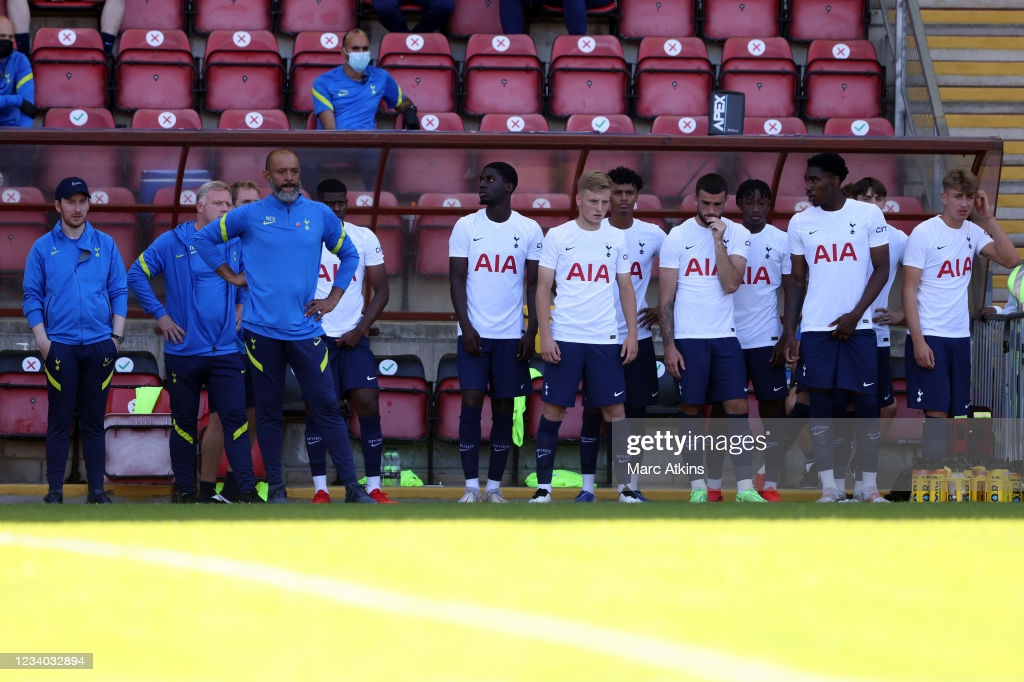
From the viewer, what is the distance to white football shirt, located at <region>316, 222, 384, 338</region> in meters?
9.13

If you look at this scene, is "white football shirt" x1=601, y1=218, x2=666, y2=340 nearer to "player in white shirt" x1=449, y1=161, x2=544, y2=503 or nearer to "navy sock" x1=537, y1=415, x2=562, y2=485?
"player in white shirt" x1=449, y1=161, x2=544, y2=503

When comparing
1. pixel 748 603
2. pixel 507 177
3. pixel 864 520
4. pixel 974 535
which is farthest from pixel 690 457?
pixel 748 603

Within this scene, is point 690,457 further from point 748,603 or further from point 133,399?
point 748,603

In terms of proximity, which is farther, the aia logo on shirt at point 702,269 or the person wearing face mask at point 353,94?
the person wearing face mask at point 353,94

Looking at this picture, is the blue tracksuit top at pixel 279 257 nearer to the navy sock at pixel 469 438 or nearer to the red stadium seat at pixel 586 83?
the navy sock at pixel 469 438

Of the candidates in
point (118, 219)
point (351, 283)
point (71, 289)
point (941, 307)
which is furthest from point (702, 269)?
point (118, 219)

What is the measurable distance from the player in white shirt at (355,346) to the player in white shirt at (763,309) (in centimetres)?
226

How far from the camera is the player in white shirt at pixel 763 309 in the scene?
9219 mm

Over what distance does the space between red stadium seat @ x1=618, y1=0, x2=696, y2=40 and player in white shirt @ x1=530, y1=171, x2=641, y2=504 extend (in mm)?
5631

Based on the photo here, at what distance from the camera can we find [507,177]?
8.98 meters

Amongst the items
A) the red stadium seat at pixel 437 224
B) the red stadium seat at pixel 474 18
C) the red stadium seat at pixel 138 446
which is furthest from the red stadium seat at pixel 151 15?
the red stadium seat at pixel 138 446

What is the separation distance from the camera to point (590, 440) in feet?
29.3

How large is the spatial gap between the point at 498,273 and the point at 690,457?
1672mm

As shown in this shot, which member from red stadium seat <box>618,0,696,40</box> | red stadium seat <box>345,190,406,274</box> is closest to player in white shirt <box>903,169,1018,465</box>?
red stadium seat <box>345,190,406,274</box>
